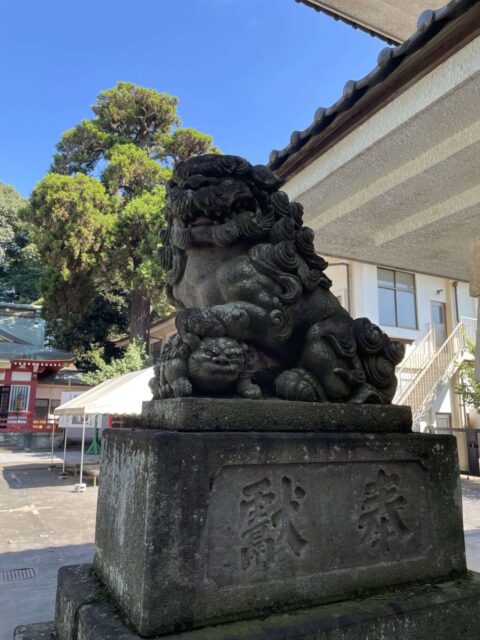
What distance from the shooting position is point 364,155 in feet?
9.87

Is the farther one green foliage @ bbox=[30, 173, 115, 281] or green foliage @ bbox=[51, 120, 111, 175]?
green foliage @ bbox=[51, 120, 111, 175]

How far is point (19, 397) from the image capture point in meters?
20.5

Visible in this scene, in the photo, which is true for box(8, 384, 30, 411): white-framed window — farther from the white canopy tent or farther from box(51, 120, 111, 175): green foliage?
the white canopy tent

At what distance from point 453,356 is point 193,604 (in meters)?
13.3

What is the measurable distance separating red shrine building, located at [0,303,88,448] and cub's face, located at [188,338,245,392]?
18499 millimetres

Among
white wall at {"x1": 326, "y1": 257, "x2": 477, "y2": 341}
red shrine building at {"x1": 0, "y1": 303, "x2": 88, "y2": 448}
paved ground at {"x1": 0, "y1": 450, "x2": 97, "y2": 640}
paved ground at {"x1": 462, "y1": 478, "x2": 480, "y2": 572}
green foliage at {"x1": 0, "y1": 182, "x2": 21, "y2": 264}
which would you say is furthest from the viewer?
green foliage at {"x1": 0, "y1": 182, "x2": 21, "y2": 264}

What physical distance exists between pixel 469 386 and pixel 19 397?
59.4 ft

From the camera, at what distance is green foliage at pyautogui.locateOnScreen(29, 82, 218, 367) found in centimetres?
1611

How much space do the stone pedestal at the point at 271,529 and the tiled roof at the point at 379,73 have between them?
1.87 m

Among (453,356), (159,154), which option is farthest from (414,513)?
(159,154)

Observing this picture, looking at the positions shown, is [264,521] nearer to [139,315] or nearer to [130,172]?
[139,315]

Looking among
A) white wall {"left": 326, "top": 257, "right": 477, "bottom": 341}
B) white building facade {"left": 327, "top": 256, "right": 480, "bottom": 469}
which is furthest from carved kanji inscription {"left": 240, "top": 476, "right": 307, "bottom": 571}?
white wall {"left": 326, "top": 257, "right": 477, "bottom": 341}

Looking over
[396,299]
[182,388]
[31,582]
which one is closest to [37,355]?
[396,299]

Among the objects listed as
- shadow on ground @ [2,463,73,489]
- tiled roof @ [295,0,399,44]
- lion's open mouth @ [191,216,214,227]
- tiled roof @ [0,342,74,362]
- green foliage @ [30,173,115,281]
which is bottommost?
shadow on ground @ [2,463,73,489]
